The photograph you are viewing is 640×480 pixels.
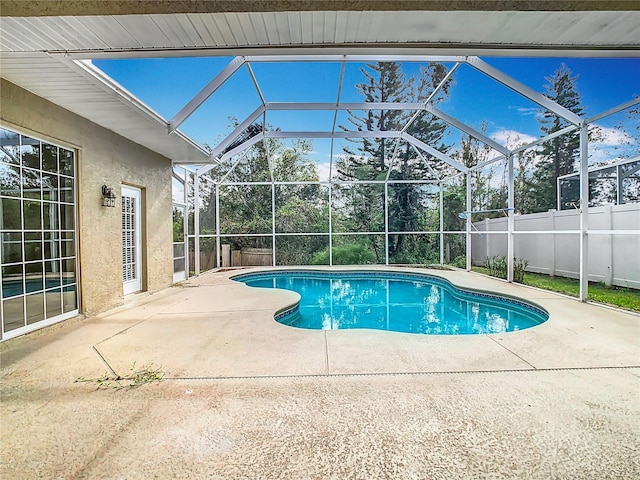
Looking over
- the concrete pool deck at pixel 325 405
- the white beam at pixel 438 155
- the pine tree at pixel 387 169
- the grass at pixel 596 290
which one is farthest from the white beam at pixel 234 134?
the grass at pixel 596 290

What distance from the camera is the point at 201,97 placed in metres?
5.39

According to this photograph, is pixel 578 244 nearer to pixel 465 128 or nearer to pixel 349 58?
pixel 465 128

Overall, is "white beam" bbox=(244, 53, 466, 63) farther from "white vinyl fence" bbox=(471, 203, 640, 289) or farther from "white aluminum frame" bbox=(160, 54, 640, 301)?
"white vinyl fence" bbox=(471, 203, 640, 289)

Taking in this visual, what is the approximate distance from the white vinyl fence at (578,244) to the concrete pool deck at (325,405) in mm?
3706

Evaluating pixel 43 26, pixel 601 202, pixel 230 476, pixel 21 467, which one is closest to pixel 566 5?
pixel 230 476

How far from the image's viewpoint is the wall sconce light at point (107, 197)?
16.9ft

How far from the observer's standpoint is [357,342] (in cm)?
361

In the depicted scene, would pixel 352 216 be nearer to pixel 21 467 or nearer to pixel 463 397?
pixel 463 397

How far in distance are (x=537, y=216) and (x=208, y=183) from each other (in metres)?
10.1

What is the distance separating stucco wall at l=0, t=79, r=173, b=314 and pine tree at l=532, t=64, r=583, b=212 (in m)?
13.3

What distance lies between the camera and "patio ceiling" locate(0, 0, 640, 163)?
1.68 metres

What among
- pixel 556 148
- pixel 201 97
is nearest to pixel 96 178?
pixel 201 97

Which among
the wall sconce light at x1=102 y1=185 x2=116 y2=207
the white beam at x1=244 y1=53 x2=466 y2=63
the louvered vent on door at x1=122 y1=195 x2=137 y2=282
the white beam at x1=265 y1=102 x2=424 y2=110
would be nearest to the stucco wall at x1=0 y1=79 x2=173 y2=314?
the wall sconce light at x1=102 y1=185 x2=116 y2=207

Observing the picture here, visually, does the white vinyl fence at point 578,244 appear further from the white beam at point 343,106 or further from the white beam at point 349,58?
the white beam at point 343,106
